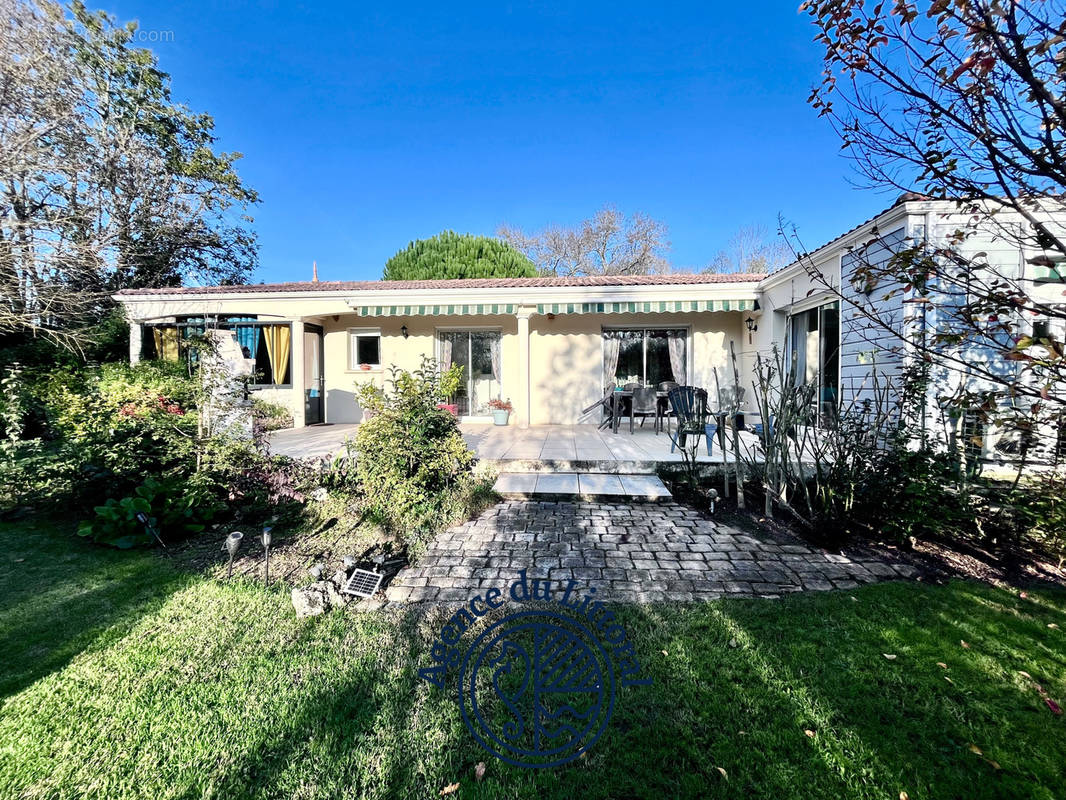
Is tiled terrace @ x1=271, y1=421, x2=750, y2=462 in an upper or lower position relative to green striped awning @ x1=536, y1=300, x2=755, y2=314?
lower

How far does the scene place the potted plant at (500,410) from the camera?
45.7ft

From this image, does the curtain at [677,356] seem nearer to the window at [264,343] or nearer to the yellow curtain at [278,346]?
the window at [264,343]

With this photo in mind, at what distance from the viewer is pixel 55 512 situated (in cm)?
645

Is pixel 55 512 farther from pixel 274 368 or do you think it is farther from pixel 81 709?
pixel 274 368

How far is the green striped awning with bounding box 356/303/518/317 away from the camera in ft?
41.7

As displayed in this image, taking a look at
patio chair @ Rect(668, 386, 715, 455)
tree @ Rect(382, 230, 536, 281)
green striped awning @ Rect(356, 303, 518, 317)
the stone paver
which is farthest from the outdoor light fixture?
tree @ Rect(382, 230, 536, 281)

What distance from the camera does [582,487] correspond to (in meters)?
7.16

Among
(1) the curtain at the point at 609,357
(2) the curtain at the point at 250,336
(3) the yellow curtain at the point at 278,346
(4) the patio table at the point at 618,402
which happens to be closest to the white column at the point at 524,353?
(4) the patio table at the point at 618,402

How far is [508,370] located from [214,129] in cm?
2545

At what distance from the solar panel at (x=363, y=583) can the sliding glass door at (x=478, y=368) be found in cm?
1067

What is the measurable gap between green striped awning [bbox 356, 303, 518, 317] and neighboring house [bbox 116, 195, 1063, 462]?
31 millimetres

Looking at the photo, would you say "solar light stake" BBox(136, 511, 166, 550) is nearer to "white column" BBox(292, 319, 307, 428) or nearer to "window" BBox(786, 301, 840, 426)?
"white column" BBox(292, 319, 307, 428)

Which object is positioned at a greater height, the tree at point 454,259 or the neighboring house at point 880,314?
the tree at point 454,259

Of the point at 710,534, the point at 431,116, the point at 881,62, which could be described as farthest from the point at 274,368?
the point at 881,62
